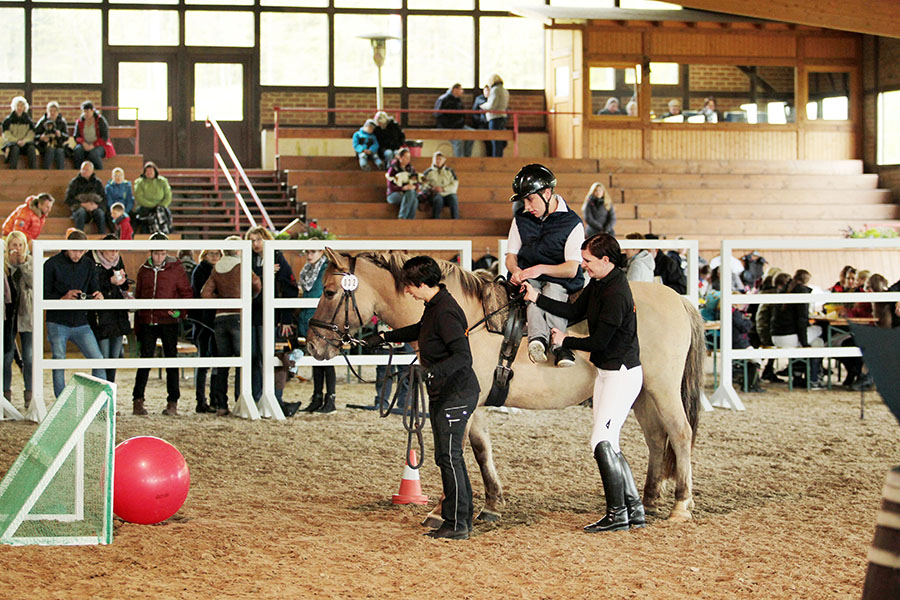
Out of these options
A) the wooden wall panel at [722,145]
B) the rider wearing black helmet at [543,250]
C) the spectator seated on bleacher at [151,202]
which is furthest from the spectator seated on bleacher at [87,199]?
the rider wearing black helmet at [543,250]

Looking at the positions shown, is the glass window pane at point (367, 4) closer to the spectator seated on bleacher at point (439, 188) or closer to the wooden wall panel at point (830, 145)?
the spectator seated on bleacher at point (439, 188)

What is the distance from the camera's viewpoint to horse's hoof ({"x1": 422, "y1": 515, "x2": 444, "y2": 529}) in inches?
238

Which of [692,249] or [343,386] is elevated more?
[692,249]

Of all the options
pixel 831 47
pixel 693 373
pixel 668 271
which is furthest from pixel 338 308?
pixel 831 47

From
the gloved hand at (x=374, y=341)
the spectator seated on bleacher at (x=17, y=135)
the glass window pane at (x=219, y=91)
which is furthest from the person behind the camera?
the glass window pane at (x=219, y=91)

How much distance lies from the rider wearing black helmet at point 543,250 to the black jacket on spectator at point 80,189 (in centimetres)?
1338

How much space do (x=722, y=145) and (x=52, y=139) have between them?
14478 millimetres

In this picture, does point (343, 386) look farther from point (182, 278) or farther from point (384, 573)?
point (384, 573)

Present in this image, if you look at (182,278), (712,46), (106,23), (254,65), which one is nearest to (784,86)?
(712,46)

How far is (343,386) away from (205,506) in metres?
6.60

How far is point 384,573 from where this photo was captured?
5148mm

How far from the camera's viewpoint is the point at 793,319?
12.5m

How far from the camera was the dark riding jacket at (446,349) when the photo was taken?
5770 mm

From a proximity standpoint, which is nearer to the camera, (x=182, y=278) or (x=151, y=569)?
(x=151, y=569)
